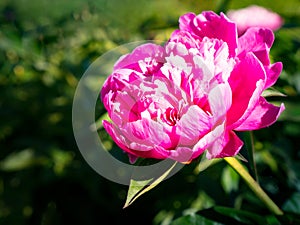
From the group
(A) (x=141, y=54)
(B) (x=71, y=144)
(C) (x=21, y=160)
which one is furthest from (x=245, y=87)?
(C) (x=21, y=160)

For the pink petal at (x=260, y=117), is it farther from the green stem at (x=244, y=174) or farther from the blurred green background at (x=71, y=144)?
the blurred green background at (x=71, y=144)

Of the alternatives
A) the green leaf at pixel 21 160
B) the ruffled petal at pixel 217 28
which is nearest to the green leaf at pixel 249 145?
the ruffled petal at pixel 217 28

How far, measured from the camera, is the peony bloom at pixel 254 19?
1.15 m

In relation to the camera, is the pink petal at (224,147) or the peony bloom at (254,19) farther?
the peony bloom at (254,19)

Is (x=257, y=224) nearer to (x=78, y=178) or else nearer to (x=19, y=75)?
(x=78, y=178)

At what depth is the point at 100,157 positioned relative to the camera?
1.11m

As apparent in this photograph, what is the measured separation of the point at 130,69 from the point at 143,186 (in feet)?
0.48

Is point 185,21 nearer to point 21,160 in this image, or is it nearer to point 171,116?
point 171,116

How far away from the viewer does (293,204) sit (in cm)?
87

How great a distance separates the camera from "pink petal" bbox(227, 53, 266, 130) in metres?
0.57

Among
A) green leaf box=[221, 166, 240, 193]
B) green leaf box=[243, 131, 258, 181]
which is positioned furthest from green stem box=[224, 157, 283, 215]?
green leaf box=[221, 166, 240, 193]

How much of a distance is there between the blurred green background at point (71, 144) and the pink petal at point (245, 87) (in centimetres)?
38

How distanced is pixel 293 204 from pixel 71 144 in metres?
0.65

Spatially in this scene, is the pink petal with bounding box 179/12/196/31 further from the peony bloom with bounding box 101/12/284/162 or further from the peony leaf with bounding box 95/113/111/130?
the peony leaf with bounding box 95/113/111/130
